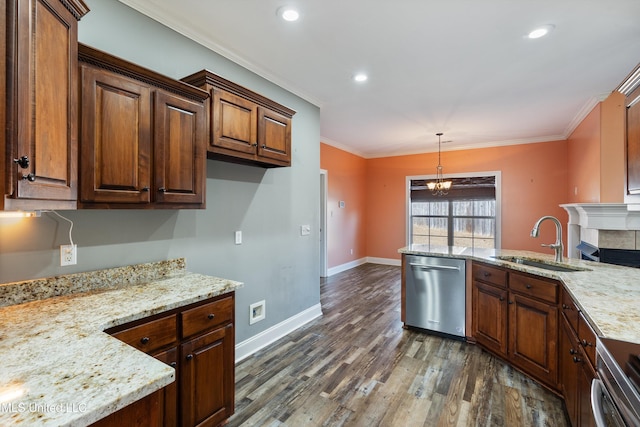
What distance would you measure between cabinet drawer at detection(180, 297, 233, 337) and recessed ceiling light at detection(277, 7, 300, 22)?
2.00 meters

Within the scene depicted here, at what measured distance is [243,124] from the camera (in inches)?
90.3

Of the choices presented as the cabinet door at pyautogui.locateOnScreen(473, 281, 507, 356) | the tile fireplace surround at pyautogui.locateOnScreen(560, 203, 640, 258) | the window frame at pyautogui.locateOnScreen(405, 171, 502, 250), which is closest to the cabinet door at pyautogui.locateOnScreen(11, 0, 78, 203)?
the cabinet door at pyautogui.locateOnScreen(473, 281, 507, 356)

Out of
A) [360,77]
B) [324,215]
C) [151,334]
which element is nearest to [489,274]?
[360,77]

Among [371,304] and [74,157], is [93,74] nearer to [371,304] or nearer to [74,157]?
[74,157]

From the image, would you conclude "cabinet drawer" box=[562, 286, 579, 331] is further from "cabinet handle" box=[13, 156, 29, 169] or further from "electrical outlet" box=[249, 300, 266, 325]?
"cabinet handle" box=[13, 156, 29, 169]

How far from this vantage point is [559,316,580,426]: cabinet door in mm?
1626

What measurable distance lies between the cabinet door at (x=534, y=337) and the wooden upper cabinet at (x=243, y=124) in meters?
2.32

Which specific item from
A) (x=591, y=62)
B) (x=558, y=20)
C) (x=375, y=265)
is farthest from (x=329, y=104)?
(x=375, y=265)

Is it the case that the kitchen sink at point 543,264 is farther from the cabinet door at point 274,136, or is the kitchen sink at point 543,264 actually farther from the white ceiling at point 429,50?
the cabinet door at point 274,136

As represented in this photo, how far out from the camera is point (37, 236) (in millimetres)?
1607

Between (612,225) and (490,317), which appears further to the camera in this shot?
(612,225)

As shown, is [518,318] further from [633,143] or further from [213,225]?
[213,225]

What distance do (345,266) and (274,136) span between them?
4.53 m

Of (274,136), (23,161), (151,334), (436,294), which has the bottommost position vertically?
(436,294)
